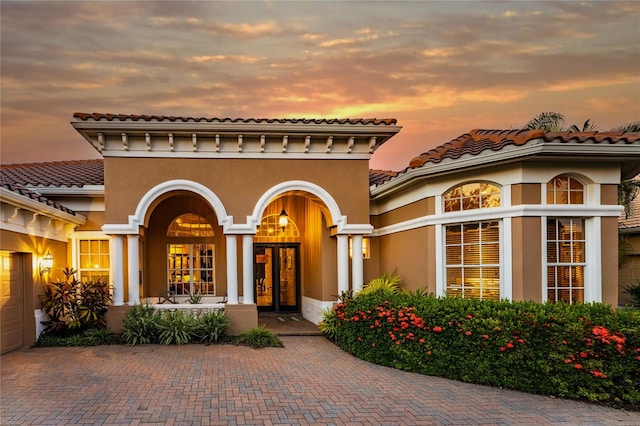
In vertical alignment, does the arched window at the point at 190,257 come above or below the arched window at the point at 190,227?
below

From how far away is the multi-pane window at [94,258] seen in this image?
11.8 m

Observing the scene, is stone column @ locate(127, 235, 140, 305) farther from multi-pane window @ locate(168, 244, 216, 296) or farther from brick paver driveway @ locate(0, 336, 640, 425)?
multi-pane window @ locate(168, 244, 216, 296)

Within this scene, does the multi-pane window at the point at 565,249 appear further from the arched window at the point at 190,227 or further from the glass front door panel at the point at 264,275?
the arched window at the point at 190,227

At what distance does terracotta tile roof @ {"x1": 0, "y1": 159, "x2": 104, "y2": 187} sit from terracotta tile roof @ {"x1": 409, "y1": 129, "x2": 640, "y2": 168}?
348 inches

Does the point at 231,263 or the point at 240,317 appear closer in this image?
the point at 240,317

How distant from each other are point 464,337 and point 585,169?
A: 3945 millimetres

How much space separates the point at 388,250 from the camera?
11.6 m

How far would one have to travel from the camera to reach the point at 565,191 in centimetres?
827

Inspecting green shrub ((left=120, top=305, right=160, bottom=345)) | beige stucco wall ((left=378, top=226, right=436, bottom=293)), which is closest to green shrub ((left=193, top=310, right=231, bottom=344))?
green shrub ((left=120, top=305, right=160, bottom=345))

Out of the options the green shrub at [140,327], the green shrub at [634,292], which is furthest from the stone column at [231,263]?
the green shrub at [634,292]

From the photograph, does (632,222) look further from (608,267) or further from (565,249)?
(565,249)

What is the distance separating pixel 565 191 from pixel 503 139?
4.90 ft

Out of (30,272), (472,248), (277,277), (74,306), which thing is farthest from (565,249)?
(30,272)

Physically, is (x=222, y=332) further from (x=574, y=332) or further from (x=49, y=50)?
(x=49, y=50)
